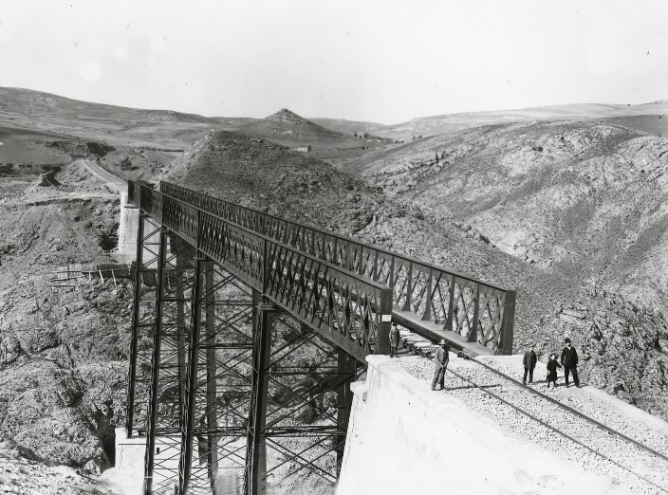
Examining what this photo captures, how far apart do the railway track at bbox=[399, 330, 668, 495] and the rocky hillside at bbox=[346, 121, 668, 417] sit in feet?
59.8

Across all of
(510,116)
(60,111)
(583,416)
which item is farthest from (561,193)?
(60,111)

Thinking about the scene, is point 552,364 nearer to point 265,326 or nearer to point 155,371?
point 265,326

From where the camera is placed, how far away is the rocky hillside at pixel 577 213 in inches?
1210

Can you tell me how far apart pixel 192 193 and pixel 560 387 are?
24.5 metres

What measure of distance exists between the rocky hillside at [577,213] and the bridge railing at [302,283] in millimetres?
15228

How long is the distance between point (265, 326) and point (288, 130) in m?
128

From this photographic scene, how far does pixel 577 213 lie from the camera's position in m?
55.0

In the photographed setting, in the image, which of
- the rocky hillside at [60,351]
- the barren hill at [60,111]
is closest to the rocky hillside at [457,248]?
the rocky hillside at [60,351]

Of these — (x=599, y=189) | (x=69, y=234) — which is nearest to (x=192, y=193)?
(x=69, y=234)

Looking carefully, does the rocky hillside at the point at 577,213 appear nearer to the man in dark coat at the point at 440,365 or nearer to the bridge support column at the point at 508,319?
the bridge support column at the point at 508,319

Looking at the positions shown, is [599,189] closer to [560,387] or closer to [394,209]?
[394,209]

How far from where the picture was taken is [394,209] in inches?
1676

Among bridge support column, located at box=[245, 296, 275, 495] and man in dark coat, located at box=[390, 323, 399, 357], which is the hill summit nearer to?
bridge support column, located at box=[245, 296, 275, 495]

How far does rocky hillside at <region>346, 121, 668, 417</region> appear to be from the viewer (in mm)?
30734
